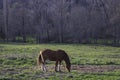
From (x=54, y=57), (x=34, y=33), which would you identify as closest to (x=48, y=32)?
(x=34, y=33)

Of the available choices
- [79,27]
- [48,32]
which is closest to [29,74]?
[48,32]

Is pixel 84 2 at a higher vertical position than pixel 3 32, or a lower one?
higher

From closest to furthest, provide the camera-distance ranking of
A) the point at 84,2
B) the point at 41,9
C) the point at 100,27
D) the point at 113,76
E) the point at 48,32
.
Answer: the point at 113,76
the point at 48,32
the point at 100,27
the point at 41,9
the point at 84,2

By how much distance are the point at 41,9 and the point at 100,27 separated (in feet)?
63.3

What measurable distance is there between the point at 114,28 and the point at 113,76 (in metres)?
64.0

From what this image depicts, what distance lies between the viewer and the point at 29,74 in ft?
67.5

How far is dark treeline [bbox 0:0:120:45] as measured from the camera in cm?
7969

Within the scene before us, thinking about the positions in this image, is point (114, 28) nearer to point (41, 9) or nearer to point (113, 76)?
point (41, 9)

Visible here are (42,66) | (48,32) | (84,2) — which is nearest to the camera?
(42,66)

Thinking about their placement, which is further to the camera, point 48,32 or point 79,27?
point 79,27

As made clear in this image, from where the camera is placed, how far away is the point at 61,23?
86500 mm

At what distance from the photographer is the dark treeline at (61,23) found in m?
79.7

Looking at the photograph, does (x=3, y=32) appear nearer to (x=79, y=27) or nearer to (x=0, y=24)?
(x=0, y=24)

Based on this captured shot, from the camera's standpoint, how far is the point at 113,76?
20.3 meters
